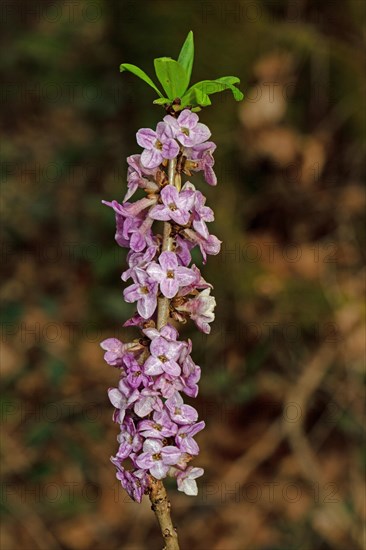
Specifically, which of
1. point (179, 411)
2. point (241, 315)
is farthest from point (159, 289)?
point (241, 315)

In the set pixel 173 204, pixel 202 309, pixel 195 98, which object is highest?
pixel 195 98

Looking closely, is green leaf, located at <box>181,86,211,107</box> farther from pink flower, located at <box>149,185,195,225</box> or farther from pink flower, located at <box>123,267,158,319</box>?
pink flower, located at <box>123,267,158,319</box>

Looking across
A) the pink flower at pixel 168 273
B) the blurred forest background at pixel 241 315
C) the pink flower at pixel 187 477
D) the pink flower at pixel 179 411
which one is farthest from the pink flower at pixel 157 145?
the blurred forest background at pixel 241 315

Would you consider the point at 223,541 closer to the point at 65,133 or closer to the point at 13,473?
the point at 13,473

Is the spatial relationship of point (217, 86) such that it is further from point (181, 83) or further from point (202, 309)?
point (202, 309)

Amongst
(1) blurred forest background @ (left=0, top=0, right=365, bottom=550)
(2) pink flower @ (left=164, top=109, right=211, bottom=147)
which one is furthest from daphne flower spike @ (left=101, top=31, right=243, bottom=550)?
(1) blurred forest background @ (left=0, top=0, right=365, bottom=550)

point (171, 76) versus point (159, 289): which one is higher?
point (171, 76)

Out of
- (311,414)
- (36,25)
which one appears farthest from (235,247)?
(36,25)
